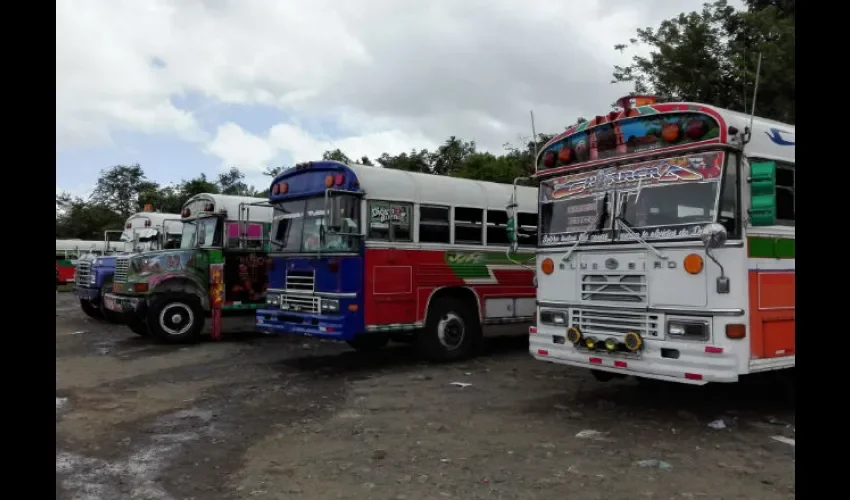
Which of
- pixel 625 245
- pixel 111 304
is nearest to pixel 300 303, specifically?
pixel 625 245

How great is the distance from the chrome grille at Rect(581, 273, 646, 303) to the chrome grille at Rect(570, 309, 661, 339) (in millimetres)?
133

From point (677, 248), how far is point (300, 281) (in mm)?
5555

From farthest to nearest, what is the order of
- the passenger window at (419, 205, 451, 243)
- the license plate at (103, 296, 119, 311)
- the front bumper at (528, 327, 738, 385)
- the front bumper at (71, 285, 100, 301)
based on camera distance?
the front bumper at (71, 285, 100, 301) → the license plate at (103, 296, 119, 311) → the passenger window at (419, 205, 451, 243) → the front bumper at (528, 327, 738, 385)

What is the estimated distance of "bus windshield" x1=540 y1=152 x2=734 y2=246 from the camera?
5.63 meters

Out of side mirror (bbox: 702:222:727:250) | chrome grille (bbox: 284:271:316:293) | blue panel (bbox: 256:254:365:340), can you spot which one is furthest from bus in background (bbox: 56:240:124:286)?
side mirror (bbox: 702:222:727:250)

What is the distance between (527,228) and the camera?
10.8 metres

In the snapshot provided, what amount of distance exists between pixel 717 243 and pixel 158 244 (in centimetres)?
1266

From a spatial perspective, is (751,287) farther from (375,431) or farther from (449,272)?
(449,272)

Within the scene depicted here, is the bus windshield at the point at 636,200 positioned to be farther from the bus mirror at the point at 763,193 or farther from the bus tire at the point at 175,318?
the bus tire at the point at 175,318

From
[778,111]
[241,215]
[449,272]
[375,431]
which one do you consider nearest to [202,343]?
[241,215]

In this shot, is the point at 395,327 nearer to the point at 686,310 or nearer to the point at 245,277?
the point at 686,310

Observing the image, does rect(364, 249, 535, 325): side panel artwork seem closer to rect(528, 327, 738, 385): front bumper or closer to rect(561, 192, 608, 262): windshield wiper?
rect(528, 327, 738, 385): front bumper
